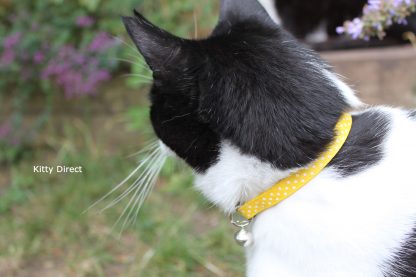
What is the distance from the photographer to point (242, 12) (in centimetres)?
115

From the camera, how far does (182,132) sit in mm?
1080

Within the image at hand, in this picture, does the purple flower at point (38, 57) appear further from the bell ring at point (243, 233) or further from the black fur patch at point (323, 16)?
the bell ring at point (243, 233)

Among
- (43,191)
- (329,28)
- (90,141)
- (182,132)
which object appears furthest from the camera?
(329,28)

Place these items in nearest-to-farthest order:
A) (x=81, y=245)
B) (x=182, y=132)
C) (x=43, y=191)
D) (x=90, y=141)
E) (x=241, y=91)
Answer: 1. (x=241, y=91)
2. (x=182, y=132)
3. (x=81, y=245)
4. (x=43, y=191)
5. (x=90, y=141)

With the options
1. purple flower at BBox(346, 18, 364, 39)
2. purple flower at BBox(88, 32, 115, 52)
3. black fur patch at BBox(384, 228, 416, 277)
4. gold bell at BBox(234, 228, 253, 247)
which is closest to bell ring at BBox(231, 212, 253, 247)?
gold bell at BBox(234, 228, 253, 247)

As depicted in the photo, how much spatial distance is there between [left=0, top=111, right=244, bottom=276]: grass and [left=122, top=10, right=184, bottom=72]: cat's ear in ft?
3.10

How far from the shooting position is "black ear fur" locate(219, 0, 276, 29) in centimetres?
113

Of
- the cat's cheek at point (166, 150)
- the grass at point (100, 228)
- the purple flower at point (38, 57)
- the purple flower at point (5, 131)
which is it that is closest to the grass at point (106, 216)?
the grass at point (100, 228)

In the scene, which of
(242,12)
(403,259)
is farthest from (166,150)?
(403,259)

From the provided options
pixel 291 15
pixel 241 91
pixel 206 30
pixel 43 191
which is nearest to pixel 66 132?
pixel 43 191

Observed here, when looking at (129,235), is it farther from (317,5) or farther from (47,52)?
(317,5)

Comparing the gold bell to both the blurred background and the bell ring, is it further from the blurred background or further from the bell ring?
the blurred background

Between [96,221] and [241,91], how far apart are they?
Result: 1.20 meters

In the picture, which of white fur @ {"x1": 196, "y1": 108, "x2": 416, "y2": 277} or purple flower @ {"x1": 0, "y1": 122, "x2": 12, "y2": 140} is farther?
purple flower @ {"x1": 0, "y1": 122, "x2": 12, "y2": 140}
